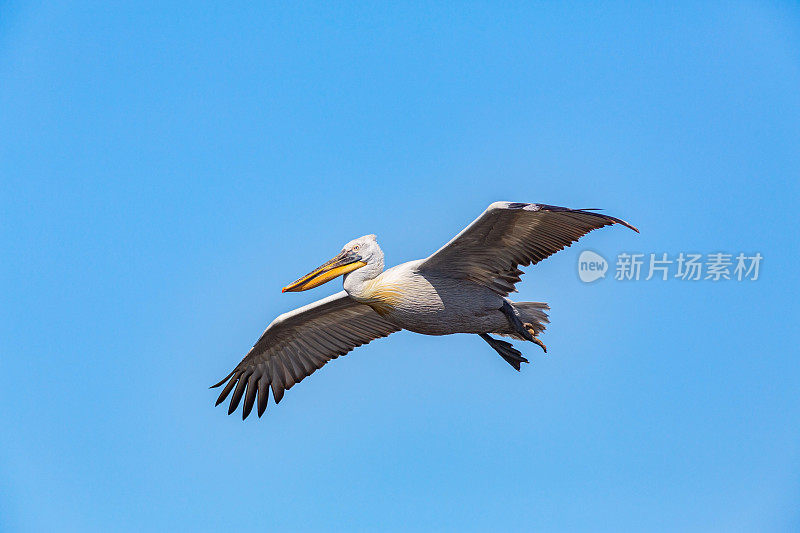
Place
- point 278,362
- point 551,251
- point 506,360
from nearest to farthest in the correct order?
point 551,251 → point 506,360 → point 278,362

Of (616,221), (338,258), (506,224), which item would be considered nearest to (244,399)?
(338,258)

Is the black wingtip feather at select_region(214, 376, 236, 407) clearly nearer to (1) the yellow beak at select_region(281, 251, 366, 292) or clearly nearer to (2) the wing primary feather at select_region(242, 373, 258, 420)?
(2) the wing primary feather at select_region(242, 373, 258, 420)

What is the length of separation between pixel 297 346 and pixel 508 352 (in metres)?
2.45

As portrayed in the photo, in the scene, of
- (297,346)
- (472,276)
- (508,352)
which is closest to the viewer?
(472,276)

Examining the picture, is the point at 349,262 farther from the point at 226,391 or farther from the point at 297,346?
the point at 226,391

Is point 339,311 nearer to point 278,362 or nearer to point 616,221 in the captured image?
point 278,362

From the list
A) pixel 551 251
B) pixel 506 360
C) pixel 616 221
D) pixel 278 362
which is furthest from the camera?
pixel 278 362

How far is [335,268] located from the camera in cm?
819

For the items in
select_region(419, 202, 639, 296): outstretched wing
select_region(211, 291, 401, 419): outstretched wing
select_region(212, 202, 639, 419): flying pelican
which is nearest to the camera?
select_region(419, 202, 639, 296): outstretched wing

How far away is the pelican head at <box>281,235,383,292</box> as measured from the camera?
8141 mm

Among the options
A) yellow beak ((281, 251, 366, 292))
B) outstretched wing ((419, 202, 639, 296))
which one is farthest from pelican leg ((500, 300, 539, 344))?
yellow beak ((281, 251, 366, 292))

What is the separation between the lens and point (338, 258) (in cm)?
821

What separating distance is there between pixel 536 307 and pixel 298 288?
2373 millimetres

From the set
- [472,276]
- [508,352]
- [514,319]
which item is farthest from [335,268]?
[508,352]
